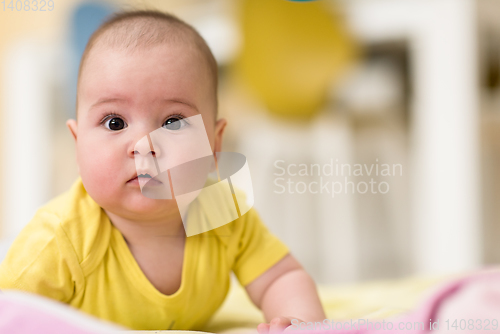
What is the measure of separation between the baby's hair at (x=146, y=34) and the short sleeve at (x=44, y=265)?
0.16 metres

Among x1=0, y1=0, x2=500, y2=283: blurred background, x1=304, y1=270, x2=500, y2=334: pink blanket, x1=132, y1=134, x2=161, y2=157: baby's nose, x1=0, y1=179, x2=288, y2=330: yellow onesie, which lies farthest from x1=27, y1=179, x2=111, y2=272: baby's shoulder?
x1=0, y1=0, x2=500, y2=283: blurred background

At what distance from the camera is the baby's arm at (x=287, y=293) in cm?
53

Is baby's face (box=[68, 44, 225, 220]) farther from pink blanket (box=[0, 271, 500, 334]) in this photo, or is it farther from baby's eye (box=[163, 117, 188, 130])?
pink blanket (box=[0, 271, 500, 334])

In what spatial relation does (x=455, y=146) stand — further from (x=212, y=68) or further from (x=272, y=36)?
(x=212, y=68)

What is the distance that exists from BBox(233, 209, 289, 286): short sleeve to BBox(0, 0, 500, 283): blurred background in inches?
15.4

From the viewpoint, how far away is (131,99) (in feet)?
1.51

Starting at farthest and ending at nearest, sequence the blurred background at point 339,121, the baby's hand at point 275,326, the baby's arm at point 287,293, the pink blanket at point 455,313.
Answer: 1. the blurred background at point 339,121
2. the baby's arm at point 287,293
3. the baby's hand at point 275,326
4. the pink blanket at point 455,313

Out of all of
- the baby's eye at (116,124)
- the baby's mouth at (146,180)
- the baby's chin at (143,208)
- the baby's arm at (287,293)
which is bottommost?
the baby's arm at (287,293)

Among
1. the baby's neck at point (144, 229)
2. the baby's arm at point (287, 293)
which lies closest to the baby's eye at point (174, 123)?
the baby's neck at point (144, 229)

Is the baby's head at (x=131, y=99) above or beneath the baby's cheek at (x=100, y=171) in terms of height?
above

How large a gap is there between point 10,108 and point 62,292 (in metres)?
1.29

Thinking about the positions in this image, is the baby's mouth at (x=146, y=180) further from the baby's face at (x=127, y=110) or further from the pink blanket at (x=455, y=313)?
the pink blanket at (x=455, y=313)

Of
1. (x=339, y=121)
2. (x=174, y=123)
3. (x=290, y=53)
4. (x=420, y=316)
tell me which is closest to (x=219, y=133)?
(x=174, y=123)

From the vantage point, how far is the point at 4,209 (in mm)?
1553
